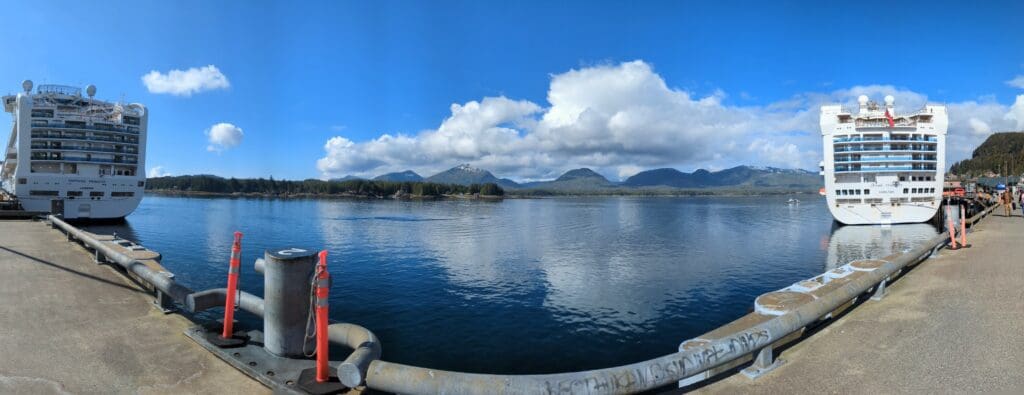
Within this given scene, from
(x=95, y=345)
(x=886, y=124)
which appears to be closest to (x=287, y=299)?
(x=95, y=345)

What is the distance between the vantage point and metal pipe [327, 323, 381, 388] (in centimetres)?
489

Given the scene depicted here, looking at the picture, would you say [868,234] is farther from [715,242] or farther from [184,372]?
[184,372]

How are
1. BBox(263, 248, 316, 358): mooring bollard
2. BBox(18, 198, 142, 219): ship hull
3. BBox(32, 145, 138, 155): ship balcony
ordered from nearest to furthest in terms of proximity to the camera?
1. BBox(263, 248, 316, 358): mooring bollard
2. BBox(18, 198, 142, 219): ship hull
3. BBox(32, 145, 138, 155): ship balcony

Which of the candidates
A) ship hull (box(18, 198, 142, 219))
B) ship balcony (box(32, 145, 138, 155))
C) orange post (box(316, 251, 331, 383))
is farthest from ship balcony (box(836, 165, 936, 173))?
ship balcony (box(32, 145, 138, 155))

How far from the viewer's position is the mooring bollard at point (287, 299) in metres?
6.19

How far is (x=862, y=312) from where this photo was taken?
8.69 metres

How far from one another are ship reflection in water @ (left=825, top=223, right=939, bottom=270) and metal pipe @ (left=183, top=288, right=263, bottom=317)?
2842 centimetres

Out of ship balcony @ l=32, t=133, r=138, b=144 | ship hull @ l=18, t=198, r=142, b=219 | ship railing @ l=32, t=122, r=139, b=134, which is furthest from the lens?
ship railing @ l=32, t=122, r=139, b=134

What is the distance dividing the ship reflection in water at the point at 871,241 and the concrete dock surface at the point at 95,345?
2939cm

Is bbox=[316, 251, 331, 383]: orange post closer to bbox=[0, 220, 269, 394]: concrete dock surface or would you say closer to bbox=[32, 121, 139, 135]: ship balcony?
bbox=[0, 220, 269, 394]: concrete dock surface

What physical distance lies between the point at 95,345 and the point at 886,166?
68.0 metres

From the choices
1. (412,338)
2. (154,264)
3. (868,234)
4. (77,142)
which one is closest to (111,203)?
(77,142)

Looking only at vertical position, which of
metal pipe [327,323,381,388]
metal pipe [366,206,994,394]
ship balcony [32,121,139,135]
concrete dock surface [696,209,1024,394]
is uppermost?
ship balcony [32,121,139,135]

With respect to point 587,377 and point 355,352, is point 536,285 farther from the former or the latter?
point 587,377
